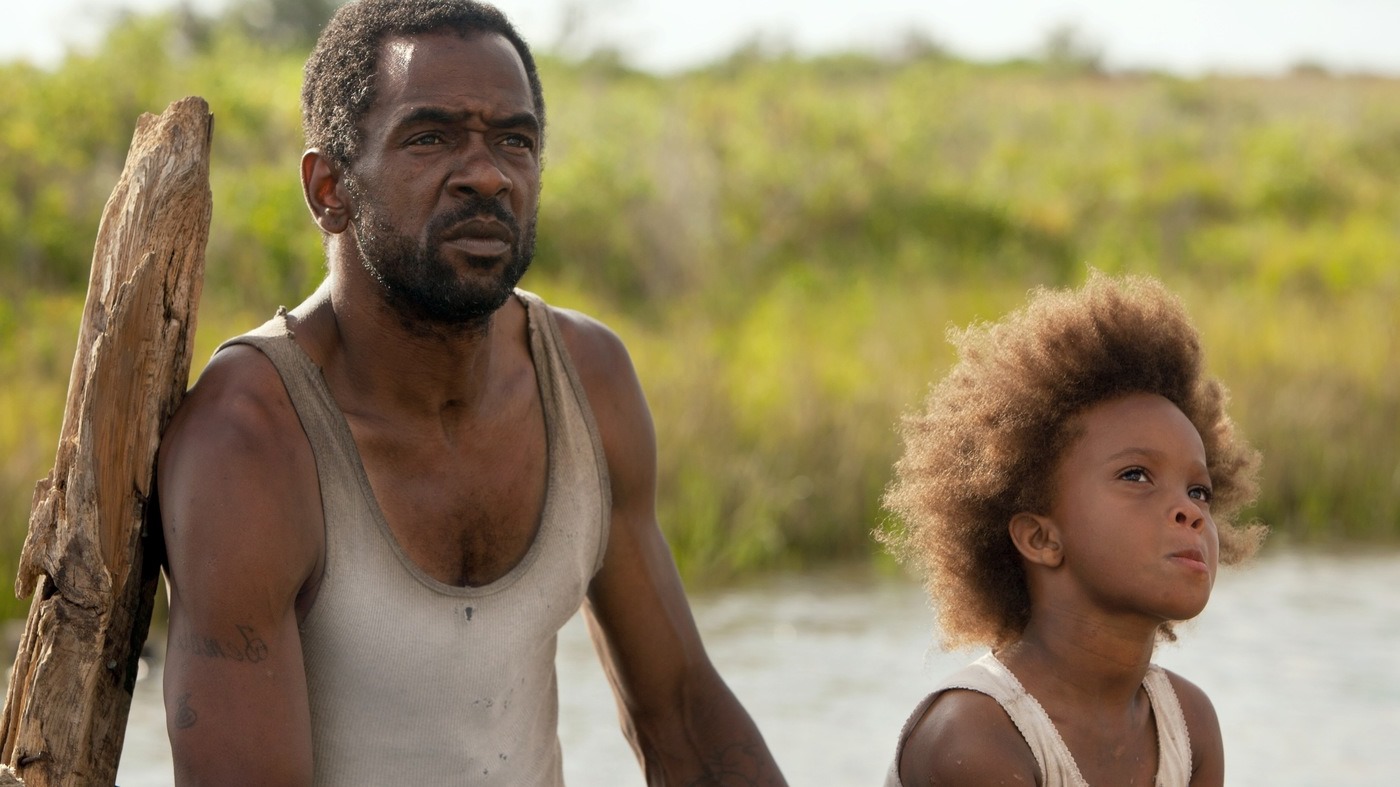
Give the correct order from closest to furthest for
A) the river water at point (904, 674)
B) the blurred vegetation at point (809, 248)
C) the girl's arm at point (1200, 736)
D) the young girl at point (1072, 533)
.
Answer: the young girl at point (1072, 533) → the girl's arm at point (1200, 736) → the river water at point (904, 674) → the blurred vegetation at point (809, 248)

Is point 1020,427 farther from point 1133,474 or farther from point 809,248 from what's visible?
point 809,248

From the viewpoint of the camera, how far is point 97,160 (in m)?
12.8

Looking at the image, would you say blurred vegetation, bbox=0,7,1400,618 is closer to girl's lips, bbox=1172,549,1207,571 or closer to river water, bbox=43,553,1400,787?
river water, bbox=43,553,1400,787

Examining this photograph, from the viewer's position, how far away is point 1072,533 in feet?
8.48

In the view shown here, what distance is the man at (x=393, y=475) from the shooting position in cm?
244

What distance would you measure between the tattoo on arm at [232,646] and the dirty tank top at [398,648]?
0.45 ft

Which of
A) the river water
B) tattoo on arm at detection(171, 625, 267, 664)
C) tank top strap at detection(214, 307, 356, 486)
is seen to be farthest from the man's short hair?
the river water

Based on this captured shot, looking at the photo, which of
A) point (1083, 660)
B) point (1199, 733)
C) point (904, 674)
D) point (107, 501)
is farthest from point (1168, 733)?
point (904, 674)

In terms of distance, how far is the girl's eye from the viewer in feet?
8.38

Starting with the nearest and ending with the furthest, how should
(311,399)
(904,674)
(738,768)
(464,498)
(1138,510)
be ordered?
(1138,510), (311,399), (464,498), (738,768), (904,674)

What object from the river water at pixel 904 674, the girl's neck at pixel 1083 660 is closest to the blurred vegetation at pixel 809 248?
the river water at pixel 904 674

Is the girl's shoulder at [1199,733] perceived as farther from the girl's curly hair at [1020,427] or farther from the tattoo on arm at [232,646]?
the tattoo on arm at [232,646]

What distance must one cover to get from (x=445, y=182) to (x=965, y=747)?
110cm

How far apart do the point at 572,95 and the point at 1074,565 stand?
1666 centimetres
